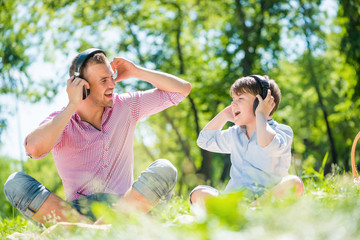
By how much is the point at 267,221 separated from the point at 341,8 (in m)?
10.0

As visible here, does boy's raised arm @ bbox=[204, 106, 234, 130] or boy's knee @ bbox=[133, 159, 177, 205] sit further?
boy's raised arm @ bbox=[204, 106, 234, 130]

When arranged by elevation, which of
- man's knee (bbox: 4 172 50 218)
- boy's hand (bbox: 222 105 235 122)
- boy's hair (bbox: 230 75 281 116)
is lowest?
man's knee (bbox: 4 172 50 218)

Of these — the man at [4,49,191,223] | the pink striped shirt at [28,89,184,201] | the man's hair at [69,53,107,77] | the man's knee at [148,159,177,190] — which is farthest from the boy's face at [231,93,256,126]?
the man's hair at [69,53,107,77]

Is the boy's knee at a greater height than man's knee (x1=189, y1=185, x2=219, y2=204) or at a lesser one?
greater

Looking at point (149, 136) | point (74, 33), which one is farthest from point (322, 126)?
point (74, 33)

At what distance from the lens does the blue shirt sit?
275 centimetres

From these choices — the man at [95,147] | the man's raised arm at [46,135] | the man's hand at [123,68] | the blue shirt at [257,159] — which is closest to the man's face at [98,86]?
the man at [95,147]

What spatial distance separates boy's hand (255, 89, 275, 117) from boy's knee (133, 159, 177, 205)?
80 cm

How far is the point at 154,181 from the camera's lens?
8.39ft

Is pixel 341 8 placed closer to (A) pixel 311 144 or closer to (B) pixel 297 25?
(B) pixel 297 25

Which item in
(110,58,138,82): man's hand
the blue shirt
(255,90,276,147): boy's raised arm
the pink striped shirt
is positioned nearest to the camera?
(255,90,276,147): boy's raised arm

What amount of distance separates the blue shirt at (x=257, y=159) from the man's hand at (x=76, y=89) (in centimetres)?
126

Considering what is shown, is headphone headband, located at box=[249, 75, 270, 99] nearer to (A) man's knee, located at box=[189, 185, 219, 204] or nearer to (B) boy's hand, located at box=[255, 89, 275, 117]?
(B) boy's hand, located at box=[255, 89, 275, 117]

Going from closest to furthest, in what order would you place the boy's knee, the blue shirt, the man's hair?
the boy's knee
the blue shirt
the man's hair
